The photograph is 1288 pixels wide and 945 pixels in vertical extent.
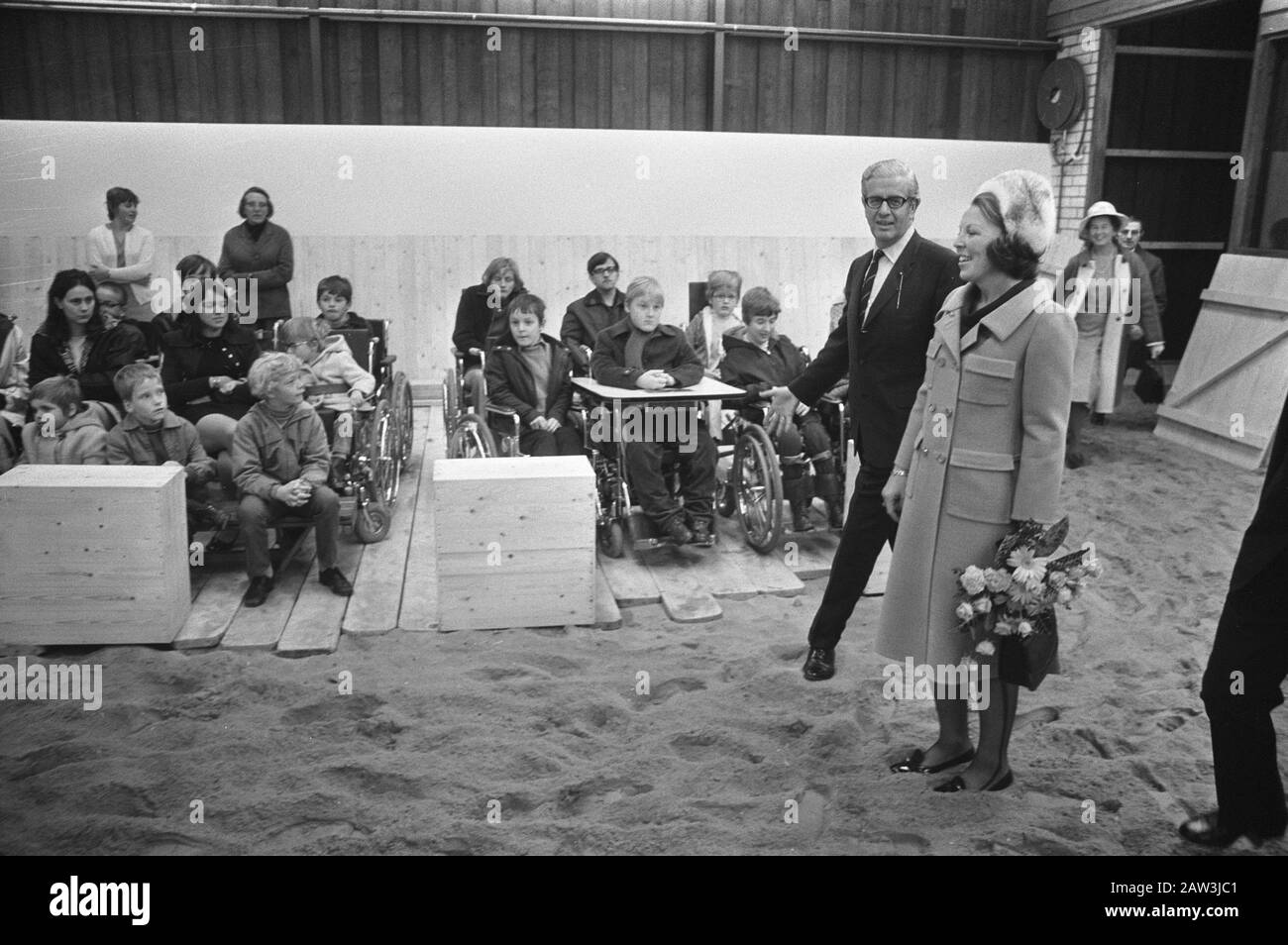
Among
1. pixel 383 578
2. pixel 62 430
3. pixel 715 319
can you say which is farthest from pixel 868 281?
pixel 62 430

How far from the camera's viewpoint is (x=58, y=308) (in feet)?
16.7

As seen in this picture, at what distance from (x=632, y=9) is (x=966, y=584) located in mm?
7563

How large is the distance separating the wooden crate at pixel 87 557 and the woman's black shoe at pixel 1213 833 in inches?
128

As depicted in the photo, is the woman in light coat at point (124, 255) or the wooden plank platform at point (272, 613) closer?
the wooden plank platform at point (272, 613)

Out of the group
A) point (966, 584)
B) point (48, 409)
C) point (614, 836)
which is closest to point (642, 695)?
point (614, 836)

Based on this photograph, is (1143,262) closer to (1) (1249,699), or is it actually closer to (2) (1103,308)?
(2) (1103,308)

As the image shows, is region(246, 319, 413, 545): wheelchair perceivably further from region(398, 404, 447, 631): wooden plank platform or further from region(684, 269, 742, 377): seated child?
region(684, 269, 742, 377): seated child

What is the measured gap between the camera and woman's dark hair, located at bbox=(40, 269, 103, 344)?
5.03 metres

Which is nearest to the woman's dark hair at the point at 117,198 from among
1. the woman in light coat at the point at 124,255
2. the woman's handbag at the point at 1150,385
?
the woman in light coat at the point at 124,255

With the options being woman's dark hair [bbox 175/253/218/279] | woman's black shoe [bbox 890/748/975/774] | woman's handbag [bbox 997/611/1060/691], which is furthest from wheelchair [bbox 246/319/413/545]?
woman's handbag [bbox 997/611/1060/691]

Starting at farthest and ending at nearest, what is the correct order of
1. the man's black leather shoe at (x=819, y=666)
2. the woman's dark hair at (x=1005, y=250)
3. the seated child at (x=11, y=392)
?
the seated child at (x=11, y=392) → the man's black leather shoe at (x=819, y=666) → the woman's dark hair at (x=1005, y=250)

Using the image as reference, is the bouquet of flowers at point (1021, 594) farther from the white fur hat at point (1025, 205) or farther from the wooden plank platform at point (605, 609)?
the wooden plank platform at point (605, 609)

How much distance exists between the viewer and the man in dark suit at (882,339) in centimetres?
331

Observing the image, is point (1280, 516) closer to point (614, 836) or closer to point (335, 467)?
point (614, 836)
